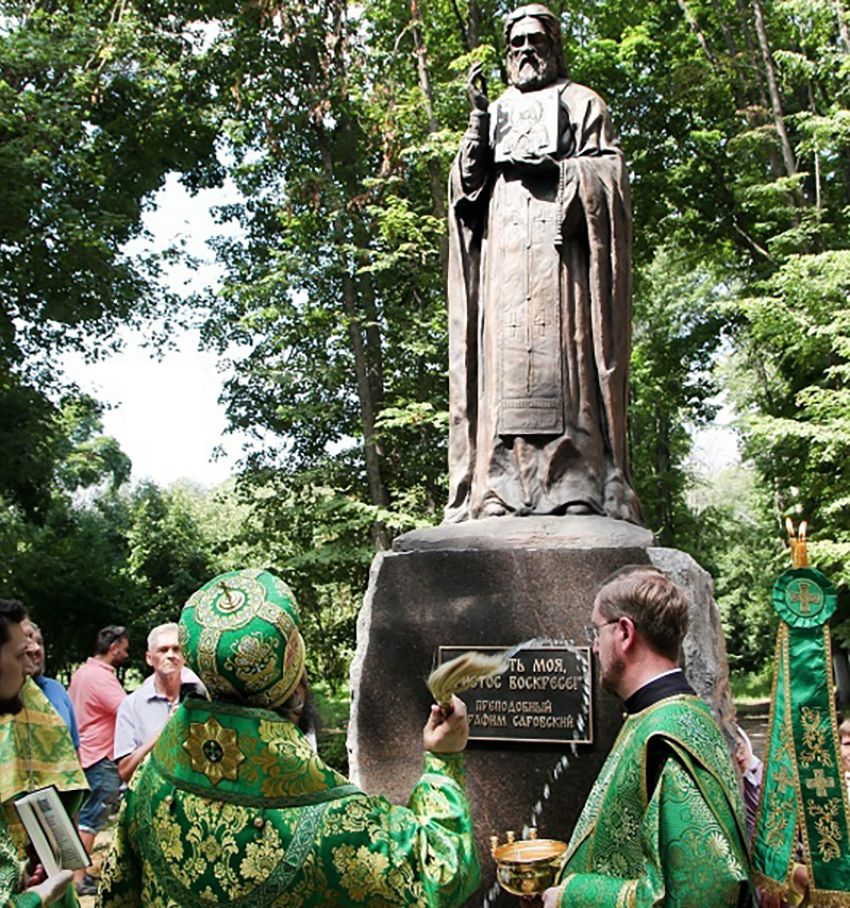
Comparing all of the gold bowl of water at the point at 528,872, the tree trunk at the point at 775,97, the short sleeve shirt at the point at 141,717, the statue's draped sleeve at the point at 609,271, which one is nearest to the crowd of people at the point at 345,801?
the gold bowl of water at the point at 528,872

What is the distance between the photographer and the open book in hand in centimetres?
238

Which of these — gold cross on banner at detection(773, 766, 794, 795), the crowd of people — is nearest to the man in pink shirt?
the crowd of people

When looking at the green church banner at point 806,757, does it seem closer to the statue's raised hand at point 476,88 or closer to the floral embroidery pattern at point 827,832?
the floral embroidery pattern at point 827,832

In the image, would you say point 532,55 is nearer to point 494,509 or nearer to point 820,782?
point 494,509

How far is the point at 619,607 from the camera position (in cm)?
225

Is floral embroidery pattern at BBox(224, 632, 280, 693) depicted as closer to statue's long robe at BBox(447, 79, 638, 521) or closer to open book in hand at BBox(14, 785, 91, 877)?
open book in hand at BBox(14, 785, 91, 877)

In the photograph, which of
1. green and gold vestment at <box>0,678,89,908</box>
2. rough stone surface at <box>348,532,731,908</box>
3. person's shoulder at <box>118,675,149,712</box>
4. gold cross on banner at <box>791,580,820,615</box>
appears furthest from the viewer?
person's shoulder at <box>118,675,149,712</box>

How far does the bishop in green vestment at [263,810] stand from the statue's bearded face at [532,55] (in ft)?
12.9

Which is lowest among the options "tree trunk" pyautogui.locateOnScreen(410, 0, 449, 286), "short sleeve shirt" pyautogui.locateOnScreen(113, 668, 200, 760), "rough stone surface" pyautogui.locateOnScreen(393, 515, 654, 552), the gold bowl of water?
"short sleeve shirt" pyautogui.locateOnScreen(113, 668, 200, 760)

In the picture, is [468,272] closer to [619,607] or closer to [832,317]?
[619,607]

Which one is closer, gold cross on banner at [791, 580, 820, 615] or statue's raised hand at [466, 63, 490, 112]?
gold cross on banner at [791, 580, 820, 615]

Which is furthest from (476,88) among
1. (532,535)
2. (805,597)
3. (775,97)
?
(775,97)

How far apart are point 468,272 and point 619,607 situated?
10.7 ft

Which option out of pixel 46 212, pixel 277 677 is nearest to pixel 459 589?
pixel 277 677
